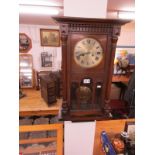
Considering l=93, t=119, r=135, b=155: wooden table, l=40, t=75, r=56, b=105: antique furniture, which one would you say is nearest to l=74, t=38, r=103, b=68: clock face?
l=93, t=119, r=135, b=155: wooden table

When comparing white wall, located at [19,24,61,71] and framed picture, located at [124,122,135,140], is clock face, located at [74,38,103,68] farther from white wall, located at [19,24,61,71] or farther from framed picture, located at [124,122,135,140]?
white wall, located at [19,24,61,71]

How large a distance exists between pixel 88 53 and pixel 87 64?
88mm

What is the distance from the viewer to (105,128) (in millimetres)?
1772

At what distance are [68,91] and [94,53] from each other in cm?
37

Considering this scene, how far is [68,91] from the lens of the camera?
4.32ft

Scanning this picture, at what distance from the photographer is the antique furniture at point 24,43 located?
11.6 feet

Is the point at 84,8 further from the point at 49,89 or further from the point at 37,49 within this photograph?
the point at 37,49

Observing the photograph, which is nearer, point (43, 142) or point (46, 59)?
point (43, 142)

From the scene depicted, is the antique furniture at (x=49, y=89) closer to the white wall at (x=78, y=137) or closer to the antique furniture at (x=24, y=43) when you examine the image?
the antique furniture at (x=24, y=43)

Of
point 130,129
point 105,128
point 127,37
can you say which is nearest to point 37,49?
point 127,37

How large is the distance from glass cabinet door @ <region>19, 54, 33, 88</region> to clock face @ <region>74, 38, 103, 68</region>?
8.60ft
